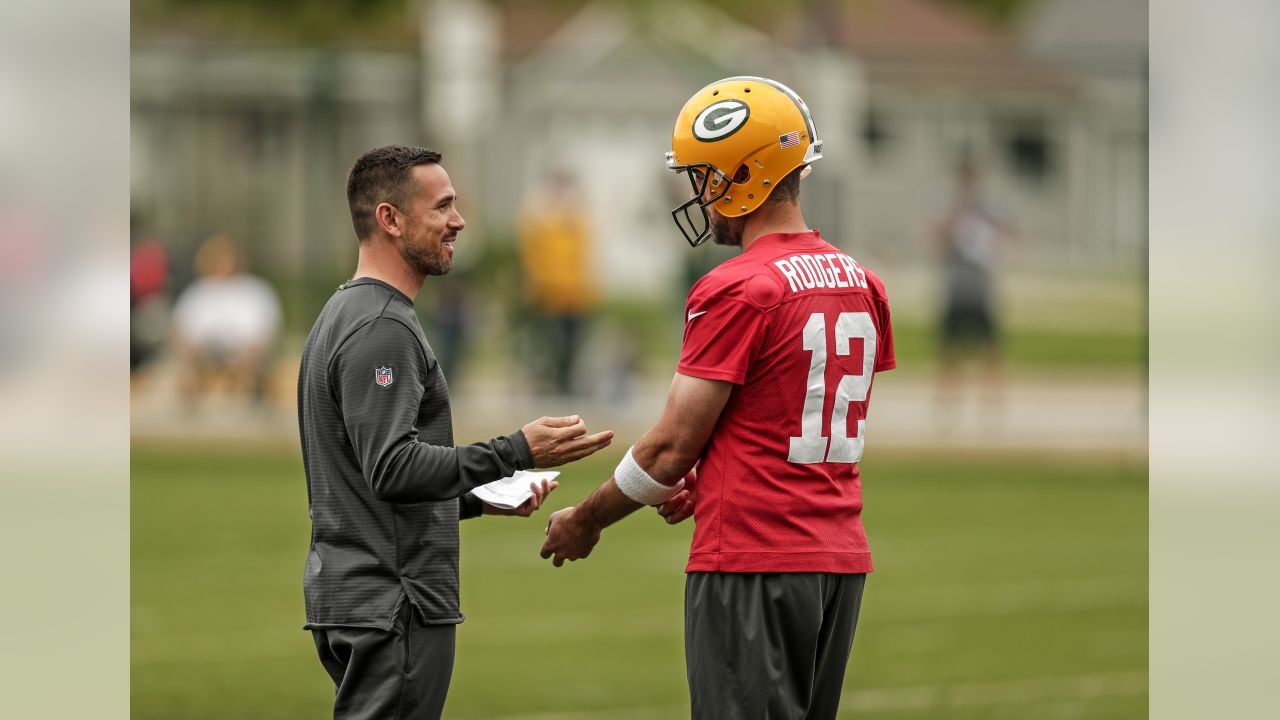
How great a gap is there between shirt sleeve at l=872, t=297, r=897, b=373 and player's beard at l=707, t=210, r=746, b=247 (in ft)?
1.47

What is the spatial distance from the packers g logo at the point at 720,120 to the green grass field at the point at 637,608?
15.0 feet

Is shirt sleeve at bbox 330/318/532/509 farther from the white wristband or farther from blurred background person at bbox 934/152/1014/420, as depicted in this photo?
blurred background person at bbox 934/152/1014/420

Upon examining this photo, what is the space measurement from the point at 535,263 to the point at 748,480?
18199 millimetres

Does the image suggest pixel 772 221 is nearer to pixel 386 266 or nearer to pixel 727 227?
pixel 727 227

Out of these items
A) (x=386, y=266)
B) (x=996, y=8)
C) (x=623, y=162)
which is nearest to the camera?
(x=386, y=266)

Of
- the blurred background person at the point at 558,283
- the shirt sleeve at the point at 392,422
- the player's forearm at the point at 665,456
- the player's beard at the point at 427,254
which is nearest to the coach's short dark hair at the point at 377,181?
the player's beard at the point at 427,254

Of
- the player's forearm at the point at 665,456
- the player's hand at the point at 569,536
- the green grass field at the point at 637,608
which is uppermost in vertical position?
the player's forearm at the point at 665,456

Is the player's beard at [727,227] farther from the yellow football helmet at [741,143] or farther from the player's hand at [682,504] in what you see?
the player's hand at [682,504]

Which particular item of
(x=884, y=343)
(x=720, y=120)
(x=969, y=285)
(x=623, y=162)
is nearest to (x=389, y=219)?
(x=720, y=120)

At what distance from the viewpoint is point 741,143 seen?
4879 millimetres

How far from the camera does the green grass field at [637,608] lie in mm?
9352

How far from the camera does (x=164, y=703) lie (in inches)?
357

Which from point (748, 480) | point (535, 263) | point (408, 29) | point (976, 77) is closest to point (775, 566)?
point (748, 480)

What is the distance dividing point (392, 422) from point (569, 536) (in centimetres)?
76
